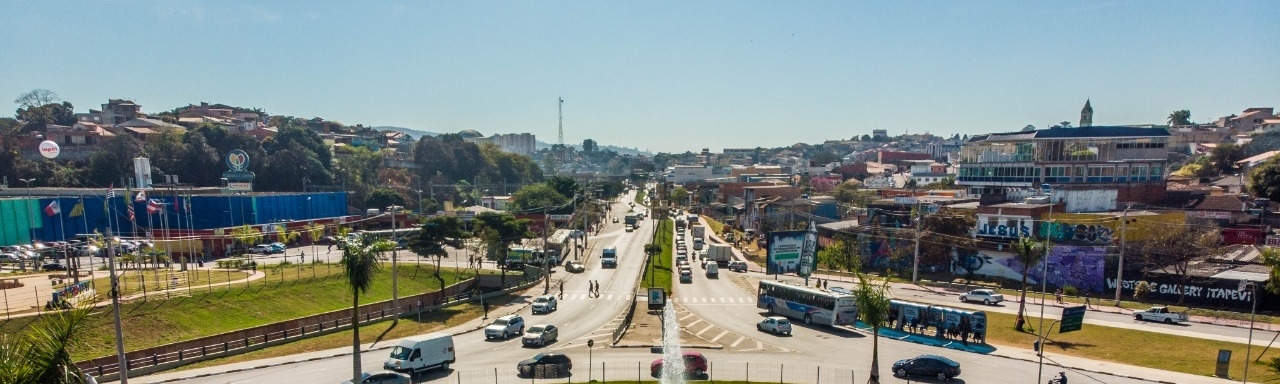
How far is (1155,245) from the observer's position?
2093 inches

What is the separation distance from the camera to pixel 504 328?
39562 mm

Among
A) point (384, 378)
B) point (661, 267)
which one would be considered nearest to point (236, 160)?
point (661, 267)

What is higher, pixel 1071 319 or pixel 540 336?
pixel 1071 319

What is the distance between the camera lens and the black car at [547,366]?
30.7 m

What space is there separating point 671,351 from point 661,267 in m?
36.7

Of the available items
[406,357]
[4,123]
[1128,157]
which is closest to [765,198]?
[1128,157]

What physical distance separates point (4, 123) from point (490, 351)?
134633 mm

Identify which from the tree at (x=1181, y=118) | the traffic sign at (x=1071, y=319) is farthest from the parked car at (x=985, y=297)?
the tree at (x=1181, y=118)

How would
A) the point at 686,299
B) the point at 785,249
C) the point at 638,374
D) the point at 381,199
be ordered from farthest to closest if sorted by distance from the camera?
the point at 381,199 < the point at 785,249 < the point at 686,299 < the point at 638,374

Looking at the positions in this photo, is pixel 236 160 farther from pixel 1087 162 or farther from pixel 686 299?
pixel 1087 162

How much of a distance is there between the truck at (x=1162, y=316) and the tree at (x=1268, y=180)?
37089 mm

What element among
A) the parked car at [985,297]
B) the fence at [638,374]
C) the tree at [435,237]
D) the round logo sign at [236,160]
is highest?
the round logo sign at [236,160]

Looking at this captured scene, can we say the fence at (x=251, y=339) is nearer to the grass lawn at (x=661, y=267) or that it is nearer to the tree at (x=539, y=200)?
the grass lawn at (x=661, y=267)

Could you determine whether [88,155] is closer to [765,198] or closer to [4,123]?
[4,123]
